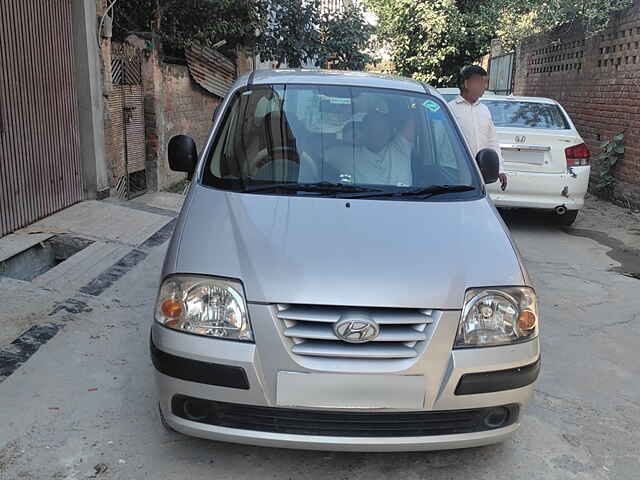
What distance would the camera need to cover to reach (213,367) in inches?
97.3

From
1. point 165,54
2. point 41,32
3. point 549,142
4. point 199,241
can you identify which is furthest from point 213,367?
point 165,54

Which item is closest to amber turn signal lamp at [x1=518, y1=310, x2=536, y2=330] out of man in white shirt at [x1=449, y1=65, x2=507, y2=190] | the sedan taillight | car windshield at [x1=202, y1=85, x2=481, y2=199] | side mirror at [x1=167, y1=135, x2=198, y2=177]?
car windshield at [x1=202, y1=85, x2=481, y2=199]

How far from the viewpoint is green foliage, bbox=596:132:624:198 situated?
9484mm

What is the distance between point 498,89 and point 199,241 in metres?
16.6

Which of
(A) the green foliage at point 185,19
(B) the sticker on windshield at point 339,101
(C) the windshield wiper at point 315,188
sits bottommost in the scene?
(C) the windshield wiper at point 315,188

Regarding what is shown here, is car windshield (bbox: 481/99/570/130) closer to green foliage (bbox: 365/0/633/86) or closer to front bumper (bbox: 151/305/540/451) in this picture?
front bumper (bbox: 151/305/540/451)

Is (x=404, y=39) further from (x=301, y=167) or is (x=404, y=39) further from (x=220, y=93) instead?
(x=301, y=167)

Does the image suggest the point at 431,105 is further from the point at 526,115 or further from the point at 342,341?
the point at 526,115

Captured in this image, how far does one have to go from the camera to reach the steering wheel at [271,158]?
346 cm

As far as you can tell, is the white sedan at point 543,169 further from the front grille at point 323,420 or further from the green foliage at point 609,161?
the front grille at point 323,420

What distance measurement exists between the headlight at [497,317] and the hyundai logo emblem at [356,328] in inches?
14.5

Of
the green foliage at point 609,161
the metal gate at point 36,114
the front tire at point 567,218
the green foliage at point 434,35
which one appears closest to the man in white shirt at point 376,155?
the metal gate at point 36,114

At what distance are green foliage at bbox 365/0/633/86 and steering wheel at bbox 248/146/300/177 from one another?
40.2 feet

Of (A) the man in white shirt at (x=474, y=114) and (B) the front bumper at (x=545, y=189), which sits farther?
(B) the front bumper at (x=545, y=189)
